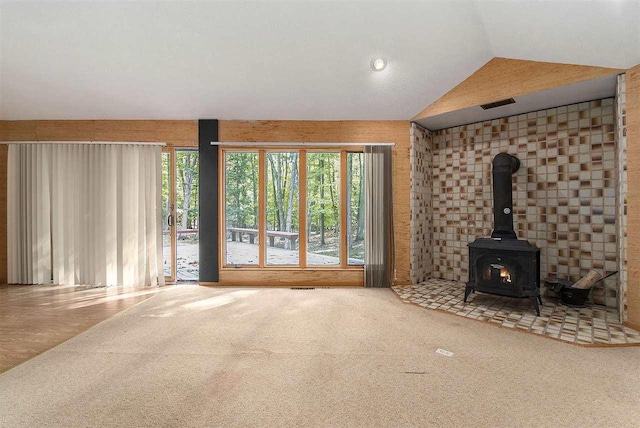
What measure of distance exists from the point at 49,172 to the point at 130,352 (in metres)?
3.43

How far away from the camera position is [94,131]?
4000 mm

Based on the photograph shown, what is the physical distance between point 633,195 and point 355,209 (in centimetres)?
280

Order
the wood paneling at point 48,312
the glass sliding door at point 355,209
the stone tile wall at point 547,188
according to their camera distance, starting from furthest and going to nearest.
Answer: the glass sliding door at point 355,209
the stone tile wall at point 547,188
the wood paneling at point 48,312

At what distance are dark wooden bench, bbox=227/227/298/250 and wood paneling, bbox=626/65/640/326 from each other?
3.56 meters

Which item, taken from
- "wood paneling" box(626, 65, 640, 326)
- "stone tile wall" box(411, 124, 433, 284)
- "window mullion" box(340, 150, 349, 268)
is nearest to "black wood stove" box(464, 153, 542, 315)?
"wood paneling" box(626, 65, 640, 326)

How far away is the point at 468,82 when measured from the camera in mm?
3355

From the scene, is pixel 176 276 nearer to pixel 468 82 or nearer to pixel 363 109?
pixel 363 109

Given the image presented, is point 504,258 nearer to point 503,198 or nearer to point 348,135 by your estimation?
point 503,198

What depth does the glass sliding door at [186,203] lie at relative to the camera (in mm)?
4152

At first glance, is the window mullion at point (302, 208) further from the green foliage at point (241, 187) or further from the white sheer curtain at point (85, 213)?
the white sheer curtain at point (85, 213)

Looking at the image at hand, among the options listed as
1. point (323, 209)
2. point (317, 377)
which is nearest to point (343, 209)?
point (323, 209)

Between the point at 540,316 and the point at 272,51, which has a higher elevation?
the point at 272,51

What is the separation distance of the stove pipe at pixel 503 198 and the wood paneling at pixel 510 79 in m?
0.71

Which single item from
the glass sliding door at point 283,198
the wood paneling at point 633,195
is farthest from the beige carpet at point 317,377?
the glass sliding door at point 283,198
